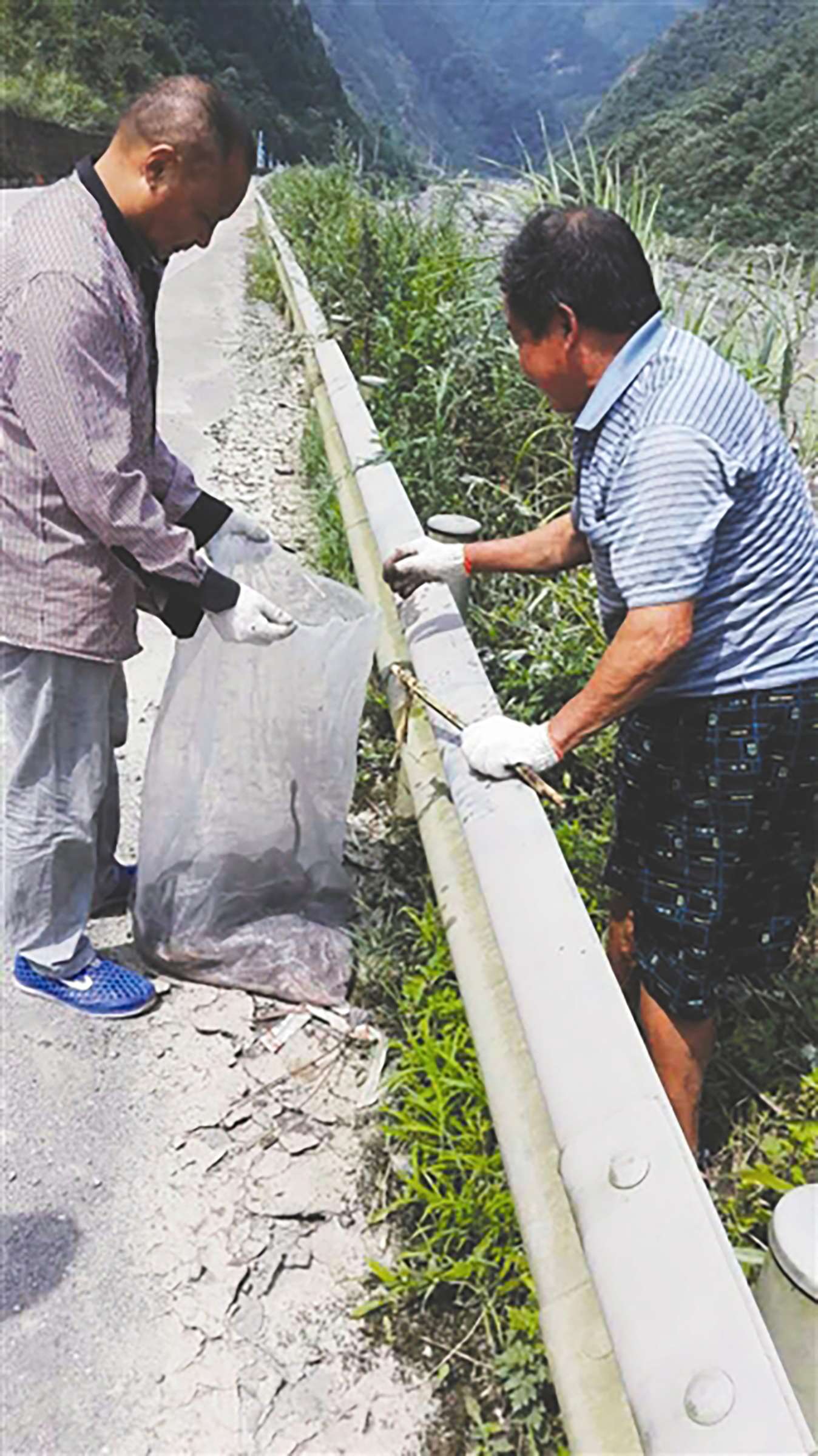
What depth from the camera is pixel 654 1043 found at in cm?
245

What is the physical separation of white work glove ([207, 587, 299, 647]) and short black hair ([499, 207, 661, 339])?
33.3 inches

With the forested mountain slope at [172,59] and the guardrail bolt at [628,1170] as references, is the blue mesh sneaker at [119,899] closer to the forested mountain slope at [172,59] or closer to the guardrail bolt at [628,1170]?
the guardrail bolt at [628,1170]

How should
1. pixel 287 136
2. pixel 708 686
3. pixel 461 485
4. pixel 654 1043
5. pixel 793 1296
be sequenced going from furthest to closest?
pixel 287 136 < pixel 461 485 < pixel 654 1043 < pixel 708 686 < pixel 793 1296

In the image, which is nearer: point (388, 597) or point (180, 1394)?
point (180, 1394)

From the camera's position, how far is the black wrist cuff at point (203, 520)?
2.87 meters

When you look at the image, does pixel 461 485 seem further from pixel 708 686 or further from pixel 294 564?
pixel 708 686

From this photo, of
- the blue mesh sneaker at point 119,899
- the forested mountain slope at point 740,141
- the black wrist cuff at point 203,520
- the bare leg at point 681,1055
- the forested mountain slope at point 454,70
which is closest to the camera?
the bare leg at point 681,1055

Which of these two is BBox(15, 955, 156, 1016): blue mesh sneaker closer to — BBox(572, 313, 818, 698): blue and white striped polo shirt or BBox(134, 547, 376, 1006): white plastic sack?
BBox(134, 547, 376, 1006): white plastic sack

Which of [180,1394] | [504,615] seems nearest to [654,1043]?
[180,1394]

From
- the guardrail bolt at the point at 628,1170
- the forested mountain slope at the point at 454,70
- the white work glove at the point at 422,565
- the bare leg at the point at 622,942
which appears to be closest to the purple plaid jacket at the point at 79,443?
the white work glove at the point at 422,565

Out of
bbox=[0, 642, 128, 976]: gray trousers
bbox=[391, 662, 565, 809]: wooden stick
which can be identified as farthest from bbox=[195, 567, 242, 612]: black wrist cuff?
bbox=[391, 662, 565, 809]: wooden stick

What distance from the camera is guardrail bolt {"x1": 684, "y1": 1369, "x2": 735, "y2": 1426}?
1.12 m

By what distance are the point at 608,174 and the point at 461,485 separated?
1.43m

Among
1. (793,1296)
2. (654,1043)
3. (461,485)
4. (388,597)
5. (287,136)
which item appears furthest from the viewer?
(287,136)
